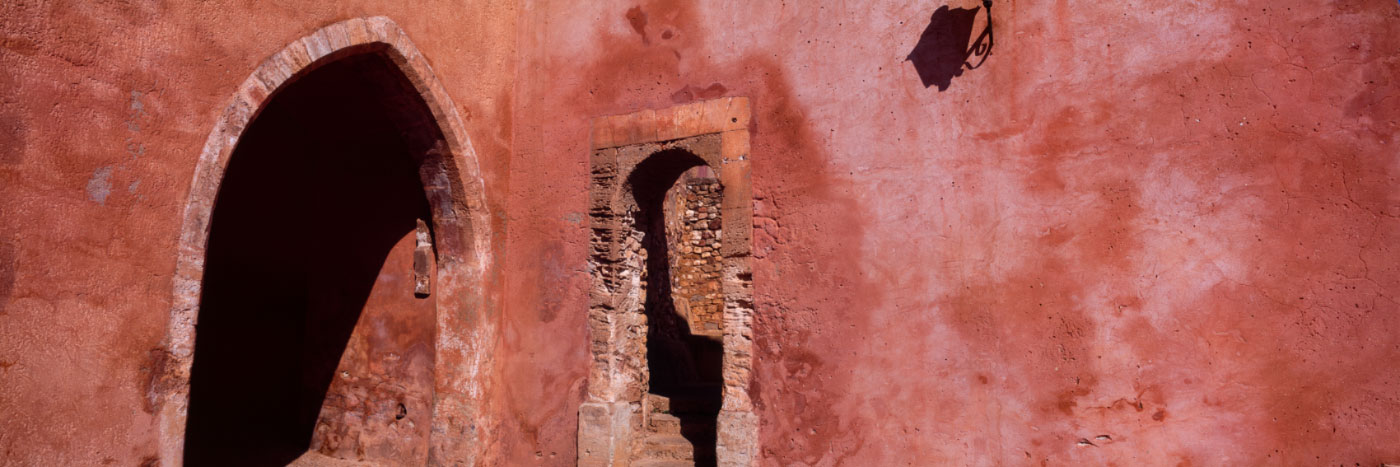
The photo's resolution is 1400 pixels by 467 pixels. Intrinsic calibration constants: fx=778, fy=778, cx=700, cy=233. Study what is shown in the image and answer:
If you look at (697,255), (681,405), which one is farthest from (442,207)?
(697,255)

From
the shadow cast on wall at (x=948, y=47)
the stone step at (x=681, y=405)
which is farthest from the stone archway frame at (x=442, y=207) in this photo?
the shadow cast on wall at (x=948, y=47)

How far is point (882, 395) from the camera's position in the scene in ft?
14.4

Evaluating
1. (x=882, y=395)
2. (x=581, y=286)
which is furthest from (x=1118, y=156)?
(x=581, y=286)

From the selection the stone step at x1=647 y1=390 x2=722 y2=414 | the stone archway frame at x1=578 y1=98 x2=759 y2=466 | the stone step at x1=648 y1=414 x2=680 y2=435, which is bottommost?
the stone step at x1=648 y1=414 x2=680 y2=435

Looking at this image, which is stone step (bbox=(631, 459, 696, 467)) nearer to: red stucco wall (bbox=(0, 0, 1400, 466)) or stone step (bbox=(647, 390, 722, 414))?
stone step (bbox=(647, 390, 722, 414))

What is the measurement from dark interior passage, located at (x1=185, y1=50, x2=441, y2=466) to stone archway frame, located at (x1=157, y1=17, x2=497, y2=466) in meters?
0.31

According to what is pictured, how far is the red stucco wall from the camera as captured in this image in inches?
132

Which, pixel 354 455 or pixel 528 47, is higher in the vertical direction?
pixel 528 47

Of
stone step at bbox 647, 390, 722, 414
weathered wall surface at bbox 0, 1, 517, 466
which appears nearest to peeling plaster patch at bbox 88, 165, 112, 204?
weathered wall surface at bbox 0, 1, 517, 466

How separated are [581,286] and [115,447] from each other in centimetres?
274

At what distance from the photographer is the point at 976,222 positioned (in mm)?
4215

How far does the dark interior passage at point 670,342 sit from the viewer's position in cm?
566

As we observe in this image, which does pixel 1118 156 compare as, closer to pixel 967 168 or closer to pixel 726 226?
pixel 967 168

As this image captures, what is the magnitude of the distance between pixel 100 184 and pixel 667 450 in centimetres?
391
